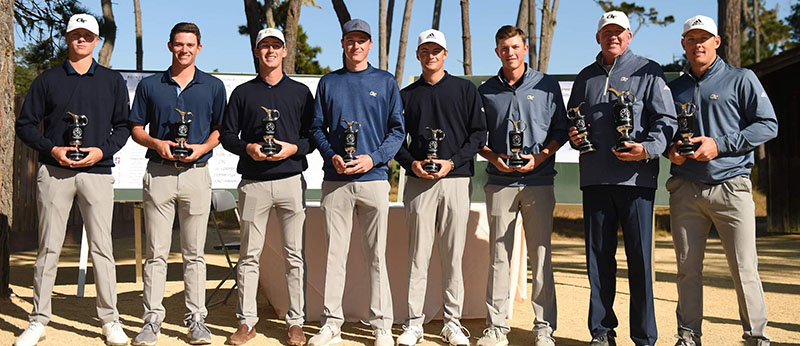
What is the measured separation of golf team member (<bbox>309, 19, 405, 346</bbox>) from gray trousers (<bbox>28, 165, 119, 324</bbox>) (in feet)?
4.88

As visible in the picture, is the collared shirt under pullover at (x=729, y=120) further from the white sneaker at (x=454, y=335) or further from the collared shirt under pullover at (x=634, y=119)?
the white sneaker at (x=454, y=335)

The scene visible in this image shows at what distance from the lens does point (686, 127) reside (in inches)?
184

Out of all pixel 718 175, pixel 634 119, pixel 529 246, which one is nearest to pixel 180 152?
pixel 529 246

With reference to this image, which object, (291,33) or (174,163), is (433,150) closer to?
(174,163)

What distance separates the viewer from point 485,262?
616 cm

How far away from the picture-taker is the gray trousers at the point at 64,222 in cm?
509

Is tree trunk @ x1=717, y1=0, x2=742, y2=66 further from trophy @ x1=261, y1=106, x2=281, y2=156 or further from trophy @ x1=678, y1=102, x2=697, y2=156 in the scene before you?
trophy @ x1=261, y1=106, x2=281, y2=156

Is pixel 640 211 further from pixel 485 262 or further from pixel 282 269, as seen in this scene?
pixel 282 269

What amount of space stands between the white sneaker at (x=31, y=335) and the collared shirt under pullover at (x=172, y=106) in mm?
1363

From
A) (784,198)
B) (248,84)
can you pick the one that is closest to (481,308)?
(248,84)

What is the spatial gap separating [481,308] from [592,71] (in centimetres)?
222

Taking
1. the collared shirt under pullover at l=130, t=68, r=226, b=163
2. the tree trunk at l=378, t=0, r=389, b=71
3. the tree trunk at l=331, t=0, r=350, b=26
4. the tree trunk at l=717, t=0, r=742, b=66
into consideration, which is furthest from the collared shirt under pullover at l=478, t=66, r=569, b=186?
the tree trunk at l=378, t=0, r=389, b=71

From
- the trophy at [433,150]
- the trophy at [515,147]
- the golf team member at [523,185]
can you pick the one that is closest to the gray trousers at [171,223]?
the trophy at [433,150]

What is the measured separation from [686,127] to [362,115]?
2113 mm
